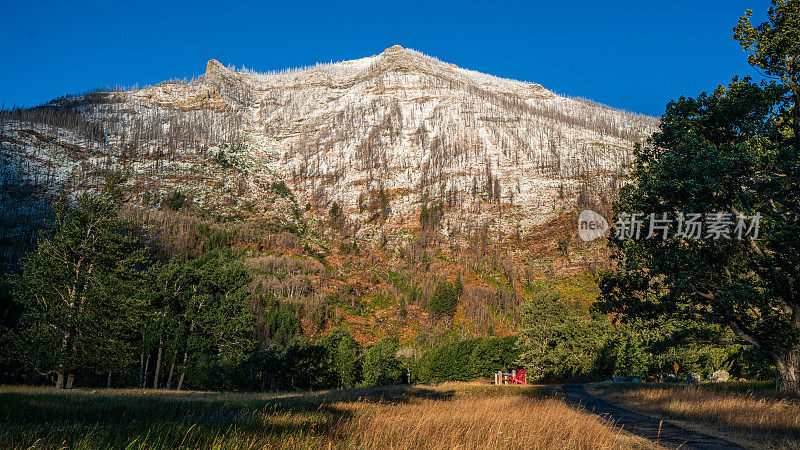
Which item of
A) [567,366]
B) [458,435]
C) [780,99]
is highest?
[780,99]

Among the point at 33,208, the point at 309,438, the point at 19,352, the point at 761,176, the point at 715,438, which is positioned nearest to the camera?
the point at 309,438

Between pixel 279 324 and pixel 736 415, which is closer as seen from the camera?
pixel 736 415

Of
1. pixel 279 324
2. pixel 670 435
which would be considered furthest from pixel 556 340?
pixel 279 324

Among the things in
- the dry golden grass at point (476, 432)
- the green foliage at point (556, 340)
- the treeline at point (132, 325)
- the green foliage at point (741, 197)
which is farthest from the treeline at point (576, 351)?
the dry golden grass at point (476, 432)

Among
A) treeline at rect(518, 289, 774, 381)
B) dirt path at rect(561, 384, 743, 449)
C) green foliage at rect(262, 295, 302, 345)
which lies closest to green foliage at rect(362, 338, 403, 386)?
treeline at rect(518, 289, 774, 381)

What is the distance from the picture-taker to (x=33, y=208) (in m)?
169

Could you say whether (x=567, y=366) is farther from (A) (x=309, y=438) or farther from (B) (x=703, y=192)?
(A) (x=309, y=438)

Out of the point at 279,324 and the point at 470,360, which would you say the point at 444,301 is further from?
the point at 470,360

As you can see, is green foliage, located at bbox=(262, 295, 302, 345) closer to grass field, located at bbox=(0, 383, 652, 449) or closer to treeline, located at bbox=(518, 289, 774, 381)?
treeline, located at bbox=(518, 289, 774, 381)

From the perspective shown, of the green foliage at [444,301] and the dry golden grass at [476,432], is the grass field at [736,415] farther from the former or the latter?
the green foliage at [444,301]

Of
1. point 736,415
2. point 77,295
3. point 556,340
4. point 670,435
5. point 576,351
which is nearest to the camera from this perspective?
point 670,435

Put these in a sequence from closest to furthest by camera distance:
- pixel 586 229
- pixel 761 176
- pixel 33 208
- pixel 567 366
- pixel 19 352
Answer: pixel 761 176 → pixel 19 352 → pixel 567 366 → pixel 33 208 → pixel 586 229

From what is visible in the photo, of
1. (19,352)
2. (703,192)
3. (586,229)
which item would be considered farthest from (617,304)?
(586,229)

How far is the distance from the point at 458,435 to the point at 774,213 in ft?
62.5
